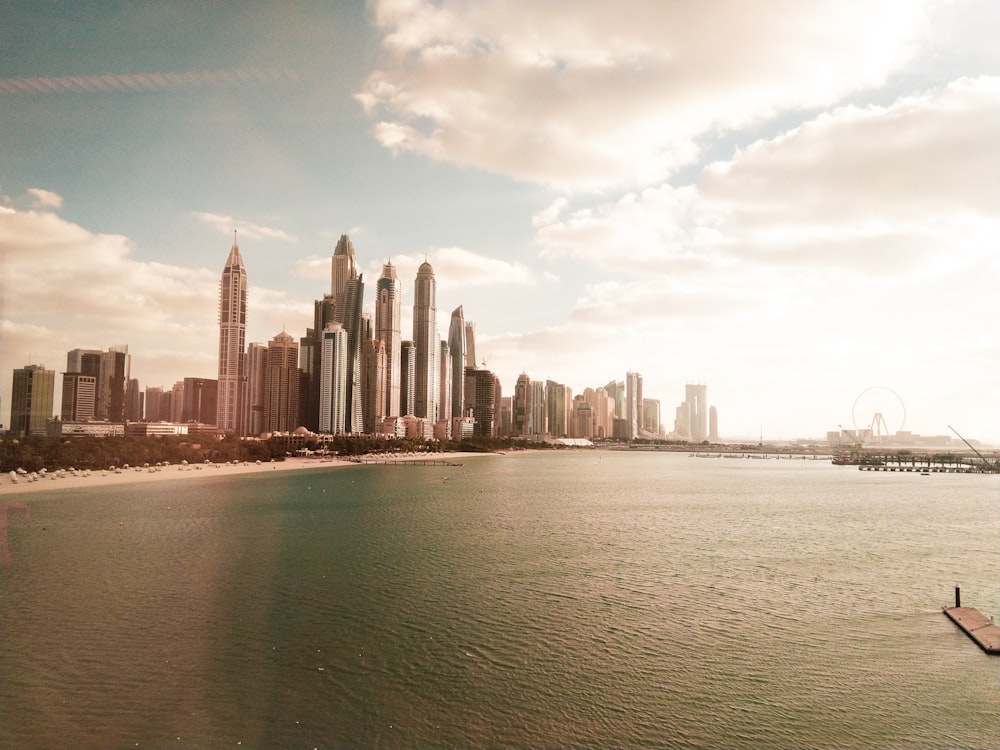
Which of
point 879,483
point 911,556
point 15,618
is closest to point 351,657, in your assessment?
point 15,618

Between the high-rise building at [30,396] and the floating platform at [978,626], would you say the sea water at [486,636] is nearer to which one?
the floating platform at [978,626]

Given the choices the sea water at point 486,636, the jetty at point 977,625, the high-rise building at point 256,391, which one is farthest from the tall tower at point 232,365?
the jetty at point 977,625

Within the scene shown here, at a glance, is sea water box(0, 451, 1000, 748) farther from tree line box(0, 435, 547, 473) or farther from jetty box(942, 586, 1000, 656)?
tree line box(0, 435, 547, 473)

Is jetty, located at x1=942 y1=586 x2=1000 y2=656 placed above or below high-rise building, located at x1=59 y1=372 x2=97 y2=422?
below

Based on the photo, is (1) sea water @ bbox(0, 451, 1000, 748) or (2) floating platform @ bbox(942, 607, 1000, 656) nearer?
(1) sea water @ bbox(0, 451, 1000, 748)

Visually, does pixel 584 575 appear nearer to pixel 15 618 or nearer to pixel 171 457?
pixel 15 618

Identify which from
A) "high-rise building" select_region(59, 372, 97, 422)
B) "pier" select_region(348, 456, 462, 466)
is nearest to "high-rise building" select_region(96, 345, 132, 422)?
"high-rise building" select_region(59, 372, 97, 422)
